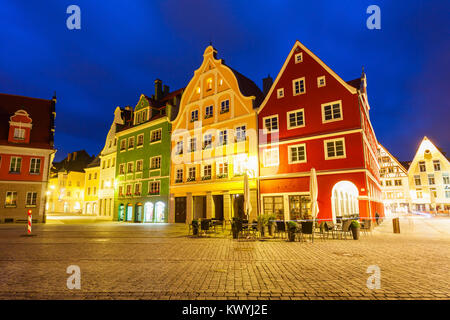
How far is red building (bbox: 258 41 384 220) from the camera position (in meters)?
19.9

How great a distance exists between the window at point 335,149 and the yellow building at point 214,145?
19.2 feet

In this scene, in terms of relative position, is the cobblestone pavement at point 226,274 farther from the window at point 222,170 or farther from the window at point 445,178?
the window at point 445,178

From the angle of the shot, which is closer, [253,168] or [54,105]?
[253,168]

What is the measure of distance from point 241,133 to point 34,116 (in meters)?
24.6

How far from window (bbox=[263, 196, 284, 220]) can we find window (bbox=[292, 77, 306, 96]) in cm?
864

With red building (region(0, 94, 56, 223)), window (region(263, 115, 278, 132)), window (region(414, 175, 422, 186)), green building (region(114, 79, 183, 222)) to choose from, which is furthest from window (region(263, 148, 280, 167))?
window (region(414, 175, 422, 186))

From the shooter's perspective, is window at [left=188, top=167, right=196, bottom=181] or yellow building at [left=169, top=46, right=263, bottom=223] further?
window at [left=188, top=167, right=196, bottom=181]

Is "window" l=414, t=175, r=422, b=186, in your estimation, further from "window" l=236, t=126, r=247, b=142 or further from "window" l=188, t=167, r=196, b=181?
"window" l=188, t=167, r=196, b=181

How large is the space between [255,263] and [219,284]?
8.22 feet

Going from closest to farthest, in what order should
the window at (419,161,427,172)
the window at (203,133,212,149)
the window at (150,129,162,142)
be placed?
the window at (203,133,212,149)
the window at (150,129,162,142)
the window at (419,161,427,172)

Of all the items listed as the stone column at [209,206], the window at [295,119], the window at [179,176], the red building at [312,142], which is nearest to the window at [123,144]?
the window at [179,176]

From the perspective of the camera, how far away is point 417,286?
18.7 feet
